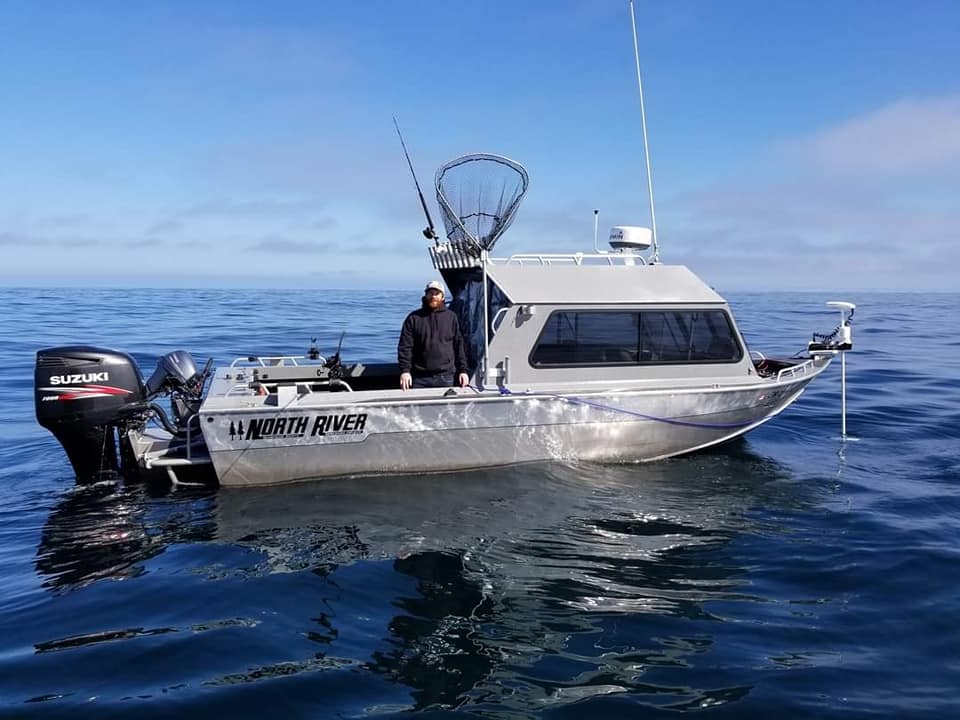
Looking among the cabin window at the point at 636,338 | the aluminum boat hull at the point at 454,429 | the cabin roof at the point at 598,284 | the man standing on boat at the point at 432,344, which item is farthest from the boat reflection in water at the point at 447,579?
the cabin roof at the point at 598,284

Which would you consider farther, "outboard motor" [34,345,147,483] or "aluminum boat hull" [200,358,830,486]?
Result: "aluminum boat hull" [200,358,830,486]

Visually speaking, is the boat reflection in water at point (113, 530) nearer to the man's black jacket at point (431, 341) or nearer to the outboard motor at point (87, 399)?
the outboard motor at point (87, 399)

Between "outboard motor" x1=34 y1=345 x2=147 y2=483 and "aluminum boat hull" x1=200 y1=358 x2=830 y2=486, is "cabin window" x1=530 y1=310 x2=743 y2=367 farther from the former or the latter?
"outboard motor" x1=34 y1=345 x2=147 y2=483

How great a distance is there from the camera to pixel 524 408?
7.20m

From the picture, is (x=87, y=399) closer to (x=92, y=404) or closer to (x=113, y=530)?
(x=92, y=404)

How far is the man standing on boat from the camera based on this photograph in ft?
23.7

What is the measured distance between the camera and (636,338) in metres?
7.80

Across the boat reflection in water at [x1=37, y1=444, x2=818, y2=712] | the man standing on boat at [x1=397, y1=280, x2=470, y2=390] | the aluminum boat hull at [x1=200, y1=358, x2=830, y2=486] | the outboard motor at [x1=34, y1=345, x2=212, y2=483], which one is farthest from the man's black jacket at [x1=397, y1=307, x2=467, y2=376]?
the outboard motor at [x1=34, y1=345, x2=212, y2=483]

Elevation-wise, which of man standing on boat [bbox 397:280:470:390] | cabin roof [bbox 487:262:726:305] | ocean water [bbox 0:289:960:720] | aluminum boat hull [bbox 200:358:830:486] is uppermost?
cabin roof [bbox 487:262:726:305]

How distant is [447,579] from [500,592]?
1.48 ft

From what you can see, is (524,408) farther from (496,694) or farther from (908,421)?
(908,421)

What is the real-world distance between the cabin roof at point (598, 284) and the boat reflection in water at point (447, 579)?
6.50 feet

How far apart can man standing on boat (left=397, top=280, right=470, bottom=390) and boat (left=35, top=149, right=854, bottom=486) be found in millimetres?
319

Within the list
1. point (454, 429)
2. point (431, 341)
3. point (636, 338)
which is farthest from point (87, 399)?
point (636, 338)
